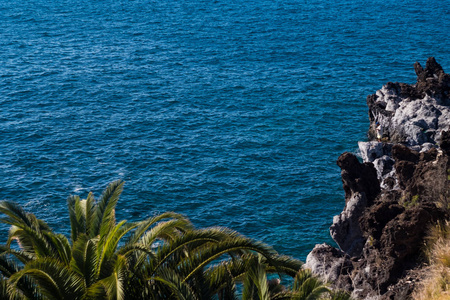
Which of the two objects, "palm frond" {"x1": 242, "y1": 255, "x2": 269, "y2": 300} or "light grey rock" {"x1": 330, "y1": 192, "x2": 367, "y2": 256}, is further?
"light grey rock" {"x1": 330, "y1": 192, "x2": 367, "y2": 256}

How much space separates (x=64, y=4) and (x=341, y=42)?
4891 centimetres

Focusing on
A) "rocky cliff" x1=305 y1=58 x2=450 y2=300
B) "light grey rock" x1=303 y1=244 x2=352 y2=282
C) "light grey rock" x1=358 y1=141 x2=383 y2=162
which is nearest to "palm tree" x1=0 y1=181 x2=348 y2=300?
"rocky cliff" x1=305 y1=58 x2=450 y2=300

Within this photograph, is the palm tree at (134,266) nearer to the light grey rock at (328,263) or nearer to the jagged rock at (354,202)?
the light grey rock at (328,263)

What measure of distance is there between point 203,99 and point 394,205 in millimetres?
40905

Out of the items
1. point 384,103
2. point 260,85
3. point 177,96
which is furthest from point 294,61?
point 384,103

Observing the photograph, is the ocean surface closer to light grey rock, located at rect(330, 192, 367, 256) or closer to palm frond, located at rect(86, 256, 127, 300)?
light grey rock, located at rect(330, 192, 367, 256)

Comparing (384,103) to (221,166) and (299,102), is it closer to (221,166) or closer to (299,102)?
(299,102)

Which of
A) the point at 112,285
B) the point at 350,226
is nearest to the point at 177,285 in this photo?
the point at 112,285

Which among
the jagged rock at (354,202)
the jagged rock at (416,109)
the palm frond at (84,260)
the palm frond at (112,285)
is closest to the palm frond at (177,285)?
the palm frond at (112,285)

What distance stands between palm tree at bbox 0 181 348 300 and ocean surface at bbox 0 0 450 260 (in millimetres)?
19295

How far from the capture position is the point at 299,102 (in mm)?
62938

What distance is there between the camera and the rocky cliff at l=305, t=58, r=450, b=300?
23.2 meters

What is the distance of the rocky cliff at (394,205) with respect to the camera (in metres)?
23.2

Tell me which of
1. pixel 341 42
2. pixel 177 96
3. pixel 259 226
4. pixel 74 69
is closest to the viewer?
pixel 259 226
